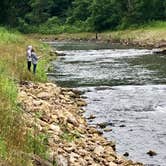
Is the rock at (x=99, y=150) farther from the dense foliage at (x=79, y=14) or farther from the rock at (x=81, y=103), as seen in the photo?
the dense foliage at (x=79, y=14)

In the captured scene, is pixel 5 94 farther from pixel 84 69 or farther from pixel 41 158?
pixel 84 69

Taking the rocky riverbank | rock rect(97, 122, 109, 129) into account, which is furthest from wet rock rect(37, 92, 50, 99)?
rock rect(97, 122, 109, 129)

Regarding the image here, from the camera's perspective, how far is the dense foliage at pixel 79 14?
91.6 metres

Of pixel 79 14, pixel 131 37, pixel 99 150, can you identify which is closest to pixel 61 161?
pixel 99 150

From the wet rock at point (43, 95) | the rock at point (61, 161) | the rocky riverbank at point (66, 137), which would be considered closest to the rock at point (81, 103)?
the rocky riverbank at point (66, 137)

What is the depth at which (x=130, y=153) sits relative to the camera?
17250 millimetres

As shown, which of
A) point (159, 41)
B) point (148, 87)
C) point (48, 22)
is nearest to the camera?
point (148, 87)

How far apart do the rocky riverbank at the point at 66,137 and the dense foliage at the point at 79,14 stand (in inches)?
2727

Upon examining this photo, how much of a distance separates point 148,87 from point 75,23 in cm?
8408

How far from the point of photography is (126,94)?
2938 centimetres

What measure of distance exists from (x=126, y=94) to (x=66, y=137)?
42.4 ft

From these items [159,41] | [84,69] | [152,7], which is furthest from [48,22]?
[84,69]

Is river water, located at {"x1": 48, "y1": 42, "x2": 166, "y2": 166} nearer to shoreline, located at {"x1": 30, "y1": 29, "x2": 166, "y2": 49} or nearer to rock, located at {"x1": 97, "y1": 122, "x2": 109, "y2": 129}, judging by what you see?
rock, located at {"x1": 97, "y1": 122, "x2": 109, "y2": 129}

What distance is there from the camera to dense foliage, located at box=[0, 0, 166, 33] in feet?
301
